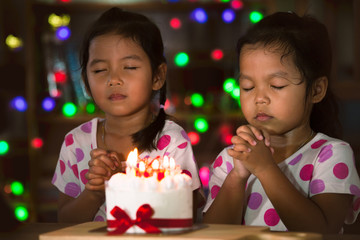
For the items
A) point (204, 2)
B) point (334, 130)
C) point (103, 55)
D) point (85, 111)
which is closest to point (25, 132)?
point (85, 111)

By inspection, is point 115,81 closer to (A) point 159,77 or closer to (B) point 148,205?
(A) point 159,77

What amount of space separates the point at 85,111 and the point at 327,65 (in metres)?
2.50

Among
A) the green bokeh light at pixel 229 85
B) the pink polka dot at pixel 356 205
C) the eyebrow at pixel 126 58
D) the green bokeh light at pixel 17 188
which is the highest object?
the green bokeh light at pixel 229 85

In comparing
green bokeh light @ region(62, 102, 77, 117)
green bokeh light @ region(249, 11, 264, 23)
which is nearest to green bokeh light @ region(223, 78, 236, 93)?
green bokeh light @ region(249, 11, 264, 23)

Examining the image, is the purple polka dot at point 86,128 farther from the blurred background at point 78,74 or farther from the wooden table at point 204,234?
the blurred background at point 78,74

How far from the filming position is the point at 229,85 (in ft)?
13.1

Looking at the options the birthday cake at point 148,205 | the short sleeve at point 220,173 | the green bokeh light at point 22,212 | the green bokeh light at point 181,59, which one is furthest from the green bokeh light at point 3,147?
the birthday cake at point 148,205

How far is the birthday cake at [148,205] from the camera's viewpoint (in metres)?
1.06

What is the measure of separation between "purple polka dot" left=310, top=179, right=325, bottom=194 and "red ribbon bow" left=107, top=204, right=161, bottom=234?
1.77 feet

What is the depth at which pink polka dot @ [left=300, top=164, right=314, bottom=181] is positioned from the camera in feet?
5.00

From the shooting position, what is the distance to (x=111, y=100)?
Answer: 1.68 metres

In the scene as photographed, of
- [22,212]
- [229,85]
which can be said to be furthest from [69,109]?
[229,85]

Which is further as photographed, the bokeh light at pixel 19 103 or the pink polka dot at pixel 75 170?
the bokeh light at pixel 19 103

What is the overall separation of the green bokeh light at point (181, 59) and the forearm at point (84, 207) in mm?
2415
